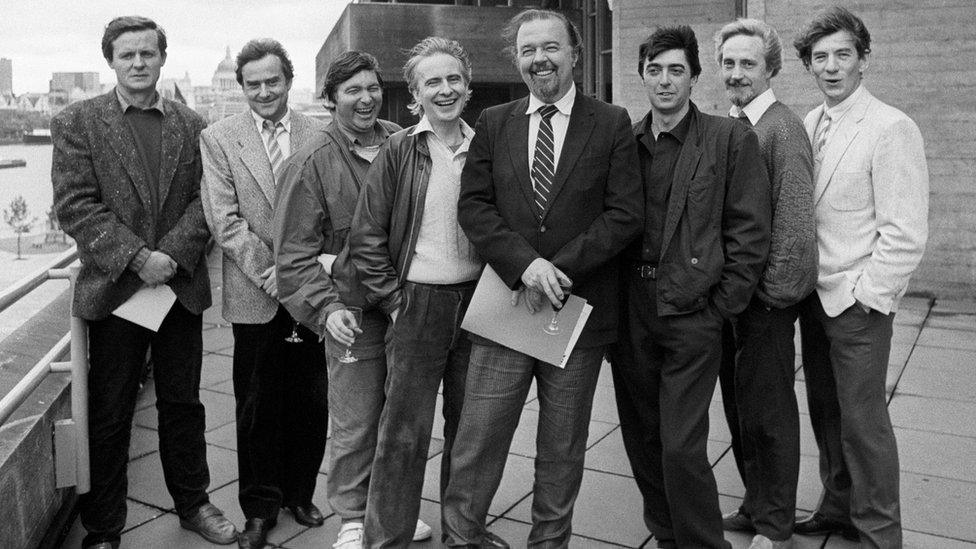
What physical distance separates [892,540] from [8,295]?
356 cm

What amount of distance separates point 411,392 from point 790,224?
154 cm

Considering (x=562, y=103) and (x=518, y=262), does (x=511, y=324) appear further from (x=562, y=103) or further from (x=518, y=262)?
(x=562, y=103)

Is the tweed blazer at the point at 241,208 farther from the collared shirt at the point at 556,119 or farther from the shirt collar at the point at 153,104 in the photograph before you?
the collared shirt at the point at 556,119

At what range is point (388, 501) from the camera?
343 centimetres

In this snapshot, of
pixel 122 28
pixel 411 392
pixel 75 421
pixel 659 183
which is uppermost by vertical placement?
pixel 122 28

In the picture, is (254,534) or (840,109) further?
(254,534)

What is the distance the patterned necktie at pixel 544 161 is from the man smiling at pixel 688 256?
1.26 ft

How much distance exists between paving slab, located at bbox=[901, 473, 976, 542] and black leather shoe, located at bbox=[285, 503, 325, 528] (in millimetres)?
2527

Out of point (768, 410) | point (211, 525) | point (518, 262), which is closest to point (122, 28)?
point (518, 262)

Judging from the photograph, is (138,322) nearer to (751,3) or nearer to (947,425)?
(947,425)

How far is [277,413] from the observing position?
381cm

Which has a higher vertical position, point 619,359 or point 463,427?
point 619,359

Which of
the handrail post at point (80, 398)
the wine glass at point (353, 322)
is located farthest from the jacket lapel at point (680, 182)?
the handrail post at point (80, 398)

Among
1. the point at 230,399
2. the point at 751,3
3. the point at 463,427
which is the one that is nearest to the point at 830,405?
the point at 463,427
